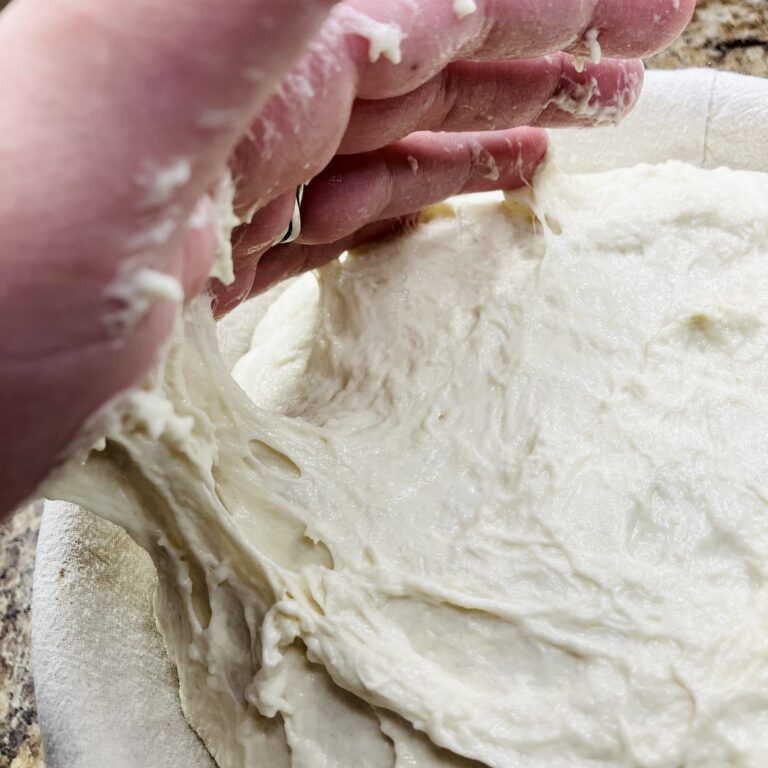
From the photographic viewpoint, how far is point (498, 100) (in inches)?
31.5

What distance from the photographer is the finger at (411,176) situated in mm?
832

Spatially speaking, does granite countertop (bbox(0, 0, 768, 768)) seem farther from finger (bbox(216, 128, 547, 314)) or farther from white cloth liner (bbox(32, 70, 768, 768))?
finger (bbox(216, 128, 547, 314))

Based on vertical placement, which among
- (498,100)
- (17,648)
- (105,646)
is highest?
(498,100)

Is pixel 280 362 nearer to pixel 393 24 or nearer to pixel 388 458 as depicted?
pixel 388 458

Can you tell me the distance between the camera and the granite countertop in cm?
99

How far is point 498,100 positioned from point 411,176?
14 cm

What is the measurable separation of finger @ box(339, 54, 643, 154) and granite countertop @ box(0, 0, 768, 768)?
542 mm

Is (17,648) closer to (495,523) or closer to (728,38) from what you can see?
(495,523)

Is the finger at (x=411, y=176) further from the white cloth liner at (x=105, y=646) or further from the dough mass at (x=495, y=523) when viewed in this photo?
the white cloth liner at (x=105, y=646)

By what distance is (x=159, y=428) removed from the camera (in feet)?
1.49

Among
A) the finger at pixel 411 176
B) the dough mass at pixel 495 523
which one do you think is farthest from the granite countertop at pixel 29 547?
the finger at pixel 411 176

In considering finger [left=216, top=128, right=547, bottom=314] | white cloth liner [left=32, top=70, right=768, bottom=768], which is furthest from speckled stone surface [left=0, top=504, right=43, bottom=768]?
finger [left=216, top=128, right=547, bottom=314]

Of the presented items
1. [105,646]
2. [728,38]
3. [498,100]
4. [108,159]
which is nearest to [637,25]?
[498,100]

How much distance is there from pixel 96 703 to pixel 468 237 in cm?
67
